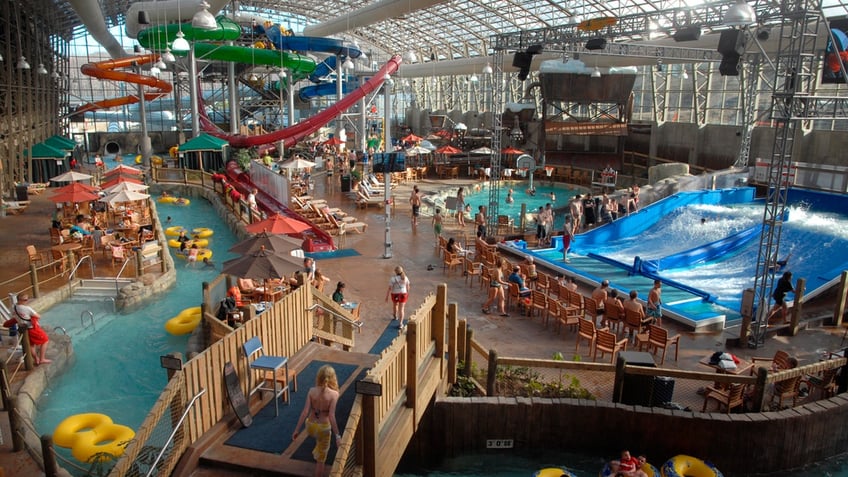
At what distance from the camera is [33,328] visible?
9086 mm

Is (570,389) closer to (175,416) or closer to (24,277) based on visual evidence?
Result: (175,416)

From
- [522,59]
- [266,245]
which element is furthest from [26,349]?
[522,59]

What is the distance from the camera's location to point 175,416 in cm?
508

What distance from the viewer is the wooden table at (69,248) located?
13102mm

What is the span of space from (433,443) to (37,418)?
5.42 metres

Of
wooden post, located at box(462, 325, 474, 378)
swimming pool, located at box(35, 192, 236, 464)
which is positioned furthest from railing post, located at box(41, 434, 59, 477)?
wooden post, located at box(462, 325, 474, 378)

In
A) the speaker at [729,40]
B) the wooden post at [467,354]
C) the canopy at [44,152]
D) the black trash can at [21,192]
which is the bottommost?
the wooden post at [467,354]

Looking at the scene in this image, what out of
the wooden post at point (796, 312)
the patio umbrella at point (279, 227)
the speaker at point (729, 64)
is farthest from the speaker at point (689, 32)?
the patio umbrella at point (279, 227)

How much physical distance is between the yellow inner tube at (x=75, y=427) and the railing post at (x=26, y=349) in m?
1.40

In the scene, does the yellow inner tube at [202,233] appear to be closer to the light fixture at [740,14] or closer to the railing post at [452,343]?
the railing post at [452,343]

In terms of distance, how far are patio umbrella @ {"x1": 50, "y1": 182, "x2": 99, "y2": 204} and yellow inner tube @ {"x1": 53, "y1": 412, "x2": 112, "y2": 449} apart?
9.28m

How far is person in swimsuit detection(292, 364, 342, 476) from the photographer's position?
5008mm

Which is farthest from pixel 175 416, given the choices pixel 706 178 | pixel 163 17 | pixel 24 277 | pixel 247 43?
pixel 247 43

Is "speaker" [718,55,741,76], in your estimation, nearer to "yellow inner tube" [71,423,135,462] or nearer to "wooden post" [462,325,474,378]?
"wooden post" [462,325,474,378]
